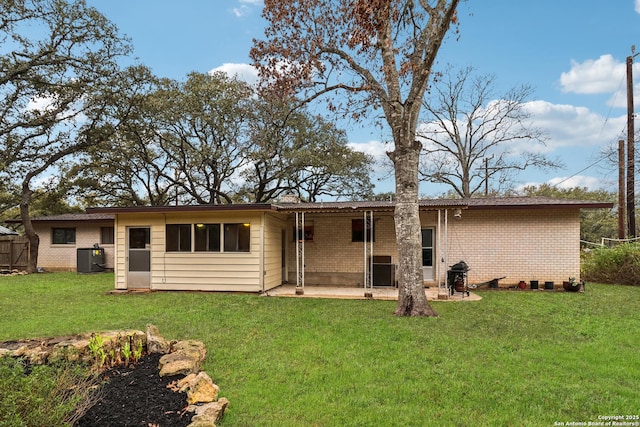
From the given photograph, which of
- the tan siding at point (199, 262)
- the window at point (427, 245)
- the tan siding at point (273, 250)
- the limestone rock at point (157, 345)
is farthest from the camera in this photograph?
the window at point (427, 245)

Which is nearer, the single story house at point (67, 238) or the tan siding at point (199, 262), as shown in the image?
the tan siding at point (199, 262)

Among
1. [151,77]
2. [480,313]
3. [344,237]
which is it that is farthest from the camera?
[151,77]

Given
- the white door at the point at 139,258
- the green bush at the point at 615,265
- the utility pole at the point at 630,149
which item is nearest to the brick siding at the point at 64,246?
the white door at the point at 139,258

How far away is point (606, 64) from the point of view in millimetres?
16781

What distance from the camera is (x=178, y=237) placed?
10836mm

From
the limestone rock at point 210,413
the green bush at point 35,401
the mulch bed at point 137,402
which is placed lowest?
the mulch bed at point 137,402

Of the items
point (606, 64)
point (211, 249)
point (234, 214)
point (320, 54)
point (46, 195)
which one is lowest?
point (211, 249)

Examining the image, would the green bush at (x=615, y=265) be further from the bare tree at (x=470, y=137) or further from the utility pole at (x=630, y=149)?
the bare tree at (x=470, y=137)

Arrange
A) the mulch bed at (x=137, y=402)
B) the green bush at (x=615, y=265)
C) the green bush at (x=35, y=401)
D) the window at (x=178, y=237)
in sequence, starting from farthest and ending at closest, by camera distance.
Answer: the green bush at (x=615, y=265) → the window at (x=178, y=237) → the mulch bed at (x=137, y=402) → the green bush at (x=35, y=401)

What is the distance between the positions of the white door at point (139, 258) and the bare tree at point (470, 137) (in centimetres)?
1797

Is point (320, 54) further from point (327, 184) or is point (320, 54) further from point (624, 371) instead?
point (327, 184)

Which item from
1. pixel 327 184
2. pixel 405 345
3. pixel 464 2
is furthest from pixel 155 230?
pixel 327 184

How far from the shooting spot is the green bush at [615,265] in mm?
12148

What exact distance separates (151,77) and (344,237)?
12.7 m
